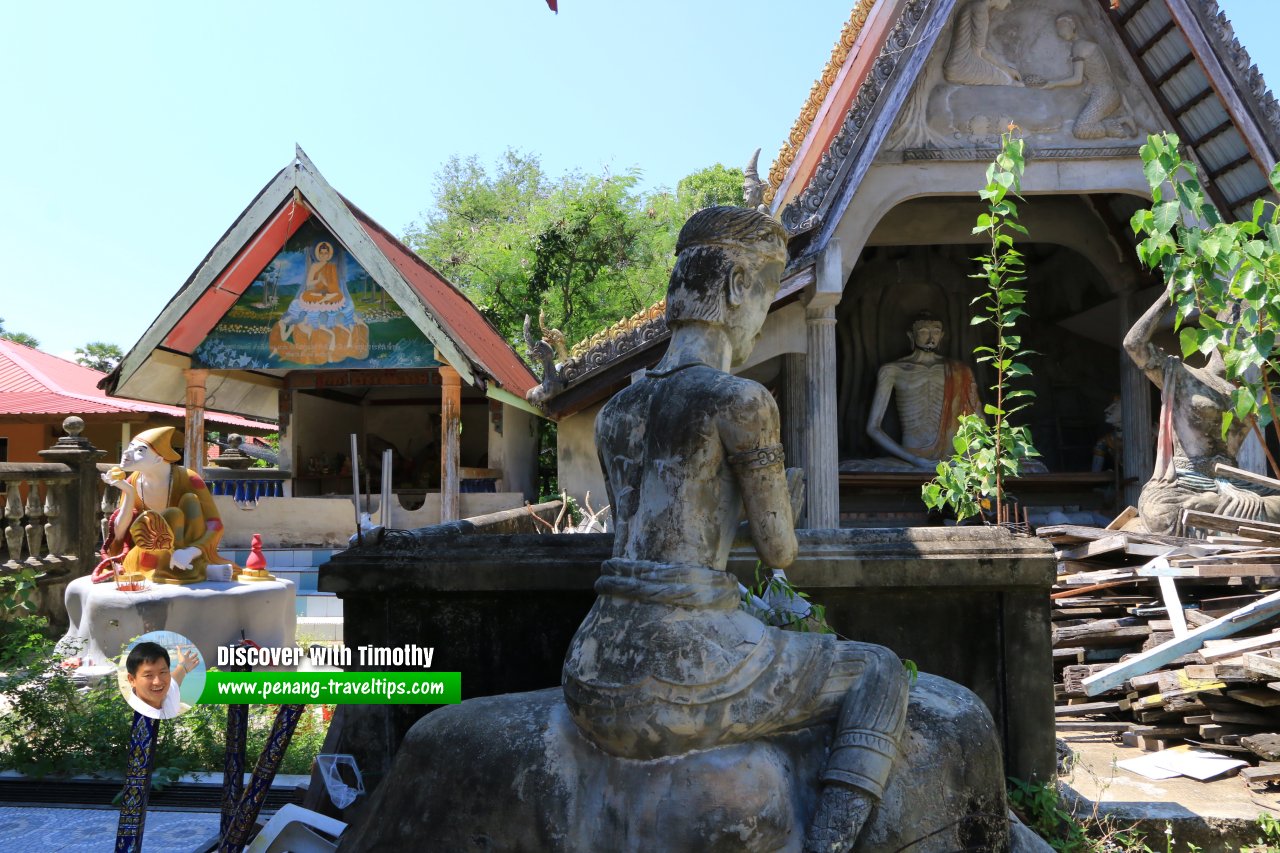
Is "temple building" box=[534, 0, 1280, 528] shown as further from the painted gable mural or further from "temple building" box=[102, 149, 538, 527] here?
the painted gable mural

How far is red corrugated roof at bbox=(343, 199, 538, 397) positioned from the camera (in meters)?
12.0

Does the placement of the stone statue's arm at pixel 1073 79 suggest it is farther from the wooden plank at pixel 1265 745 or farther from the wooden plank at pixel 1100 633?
the wooden plank at pixel 1265 745

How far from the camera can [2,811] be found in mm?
4805

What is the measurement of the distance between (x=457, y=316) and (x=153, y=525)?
23.0ft

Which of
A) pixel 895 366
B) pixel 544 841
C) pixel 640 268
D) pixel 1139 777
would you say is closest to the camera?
pixel 544 841

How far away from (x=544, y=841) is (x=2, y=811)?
3805mm

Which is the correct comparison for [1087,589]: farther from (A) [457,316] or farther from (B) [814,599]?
(A) [457,316]

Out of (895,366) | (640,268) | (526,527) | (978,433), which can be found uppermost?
(640,268)

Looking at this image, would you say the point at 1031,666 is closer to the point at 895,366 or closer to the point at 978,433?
the point at 978,433

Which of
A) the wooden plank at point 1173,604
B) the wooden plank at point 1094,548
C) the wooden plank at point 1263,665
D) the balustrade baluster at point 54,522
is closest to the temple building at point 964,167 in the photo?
the wooden plank at point 1094,548

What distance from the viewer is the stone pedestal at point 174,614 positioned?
7.66 metres

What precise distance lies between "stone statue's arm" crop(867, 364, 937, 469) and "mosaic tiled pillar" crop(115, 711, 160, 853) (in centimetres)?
975

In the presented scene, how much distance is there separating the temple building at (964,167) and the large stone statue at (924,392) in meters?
0.37

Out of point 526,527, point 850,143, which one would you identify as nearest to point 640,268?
point 850,143
